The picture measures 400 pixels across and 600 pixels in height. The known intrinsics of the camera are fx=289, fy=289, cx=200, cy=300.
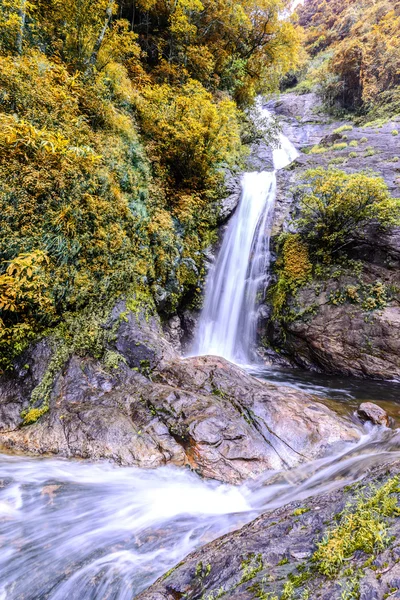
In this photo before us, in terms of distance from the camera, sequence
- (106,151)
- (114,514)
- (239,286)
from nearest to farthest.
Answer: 1. (114,514)
2. (106,151)
3. (239,286)

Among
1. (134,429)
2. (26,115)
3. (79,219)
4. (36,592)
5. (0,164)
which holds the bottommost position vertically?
(36,592)

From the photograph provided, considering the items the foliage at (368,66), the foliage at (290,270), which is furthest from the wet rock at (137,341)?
the foliage at (368,66)

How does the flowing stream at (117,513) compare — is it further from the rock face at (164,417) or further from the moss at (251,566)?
the moss at (251,566)

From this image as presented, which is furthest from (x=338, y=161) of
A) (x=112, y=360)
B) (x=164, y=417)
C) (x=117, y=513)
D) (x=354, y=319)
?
(x=117, y=513)

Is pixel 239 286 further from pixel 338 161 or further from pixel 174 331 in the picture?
pixel 338 161

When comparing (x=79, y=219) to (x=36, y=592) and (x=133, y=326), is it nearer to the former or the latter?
(x=133, y=326)

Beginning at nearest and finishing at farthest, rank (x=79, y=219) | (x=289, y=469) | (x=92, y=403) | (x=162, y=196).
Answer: (x=289, y=469), (x=92, y=403), (x=79, y=219), (x=162, y=196)

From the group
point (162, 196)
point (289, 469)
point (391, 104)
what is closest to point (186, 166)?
point (162, 196)
